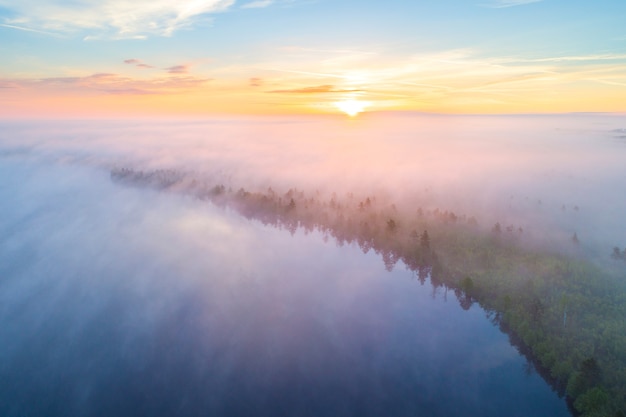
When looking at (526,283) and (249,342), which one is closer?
(249,342)

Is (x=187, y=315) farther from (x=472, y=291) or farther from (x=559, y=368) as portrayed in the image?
(x=559, y=368)

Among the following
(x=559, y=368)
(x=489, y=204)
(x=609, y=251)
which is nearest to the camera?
(x=559, y=368)

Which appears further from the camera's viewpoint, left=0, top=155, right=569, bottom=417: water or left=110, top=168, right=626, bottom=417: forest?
left=0, top=155, right=569, bottom=417: water

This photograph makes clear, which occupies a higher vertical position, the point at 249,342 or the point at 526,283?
the point at 526,283

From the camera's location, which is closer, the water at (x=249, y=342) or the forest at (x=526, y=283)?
the forest at (x=526, y=283)

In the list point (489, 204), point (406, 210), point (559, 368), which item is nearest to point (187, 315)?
point (559, 368)
